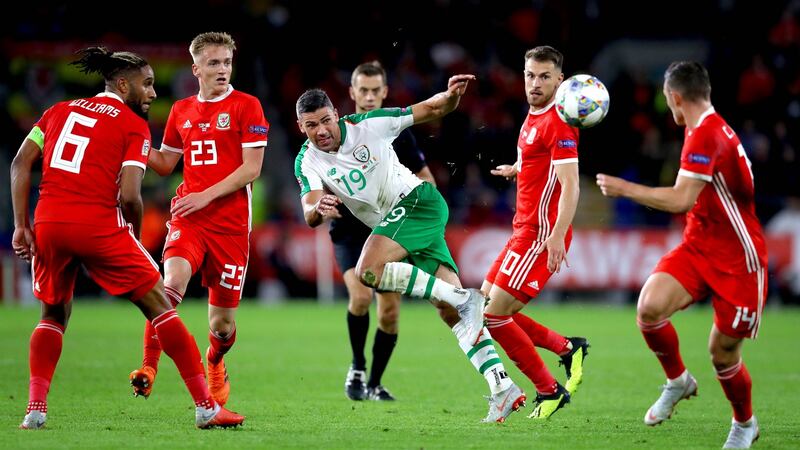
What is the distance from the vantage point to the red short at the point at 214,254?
7.89m

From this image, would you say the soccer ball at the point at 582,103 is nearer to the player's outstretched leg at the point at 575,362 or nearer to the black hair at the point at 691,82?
the black hair at the point at 691,82

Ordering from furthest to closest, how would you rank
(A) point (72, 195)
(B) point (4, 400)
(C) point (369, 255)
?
1. (B) point (4, 400)
2. (C) point (369, 255)
3. (A) point (72, 195)

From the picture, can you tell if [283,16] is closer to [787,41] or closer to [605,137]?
[605,137]

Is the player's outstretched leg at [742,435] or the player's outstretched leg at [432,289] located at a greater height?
the player's outstretched leg at [432,289]

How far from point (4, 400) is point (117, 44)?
1534cm

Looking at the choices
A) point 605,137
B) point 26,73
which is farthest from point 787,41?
point 26,73

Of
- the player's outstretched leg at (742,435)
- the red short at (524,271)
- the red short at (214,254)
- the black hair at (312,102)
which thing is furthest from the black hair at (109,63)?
the player's outstretched leg at (742,435)

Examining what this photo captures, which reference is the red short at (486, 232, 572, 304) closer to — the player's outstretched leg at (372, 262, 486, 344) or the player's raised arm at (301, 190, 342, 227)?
the player's outstretched leg at (372, 262, 486, 344)

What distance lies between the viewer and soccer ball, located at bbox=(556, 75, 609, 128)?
707 centimetres

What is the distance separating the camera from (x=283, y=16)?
2350 cm

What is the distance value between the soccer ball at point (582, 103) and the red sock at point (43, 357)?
3.48 m

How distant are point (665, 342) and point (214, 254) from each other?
322 cm

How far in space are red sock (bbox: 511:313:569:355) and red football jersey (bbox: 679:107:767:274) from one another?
6.45 feet

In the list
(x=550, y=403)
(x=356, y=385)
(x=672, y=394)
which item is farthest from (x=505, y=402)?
(x=356, y=385)
